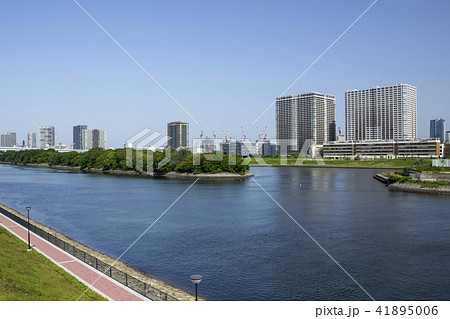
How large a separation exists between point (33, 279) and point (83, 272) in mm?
2624

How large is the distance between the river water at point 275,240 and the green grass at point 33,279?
16.8 ft

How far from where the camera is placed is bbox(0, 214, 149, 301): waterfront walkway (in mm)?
15233

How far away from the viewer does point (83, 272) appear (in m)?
18.0

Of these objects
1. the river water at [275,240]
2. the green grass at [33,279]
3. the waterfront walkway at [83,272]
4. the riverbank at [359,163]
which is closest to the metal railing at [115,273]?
the waterfront walkway at [83,272]

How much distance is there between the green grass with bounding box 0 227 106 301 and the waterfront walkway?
1.46 feet

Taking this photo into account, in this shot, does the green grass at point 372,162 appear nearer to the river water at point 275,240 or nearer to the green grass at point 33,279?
the river water at point 275,240

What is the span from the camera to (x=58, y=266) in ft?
61.2

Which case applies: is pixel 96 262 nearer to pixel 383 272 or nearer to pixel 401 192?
pixel 383 272

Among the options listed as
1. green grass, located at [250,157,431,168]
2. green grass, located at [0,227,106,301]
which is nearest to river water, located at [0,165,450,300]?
green grass, located at [0,227,106,301]

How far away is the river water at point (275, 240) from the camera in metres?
18.9

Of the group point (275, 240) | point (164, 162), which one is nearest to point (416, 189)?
point (275, 240)

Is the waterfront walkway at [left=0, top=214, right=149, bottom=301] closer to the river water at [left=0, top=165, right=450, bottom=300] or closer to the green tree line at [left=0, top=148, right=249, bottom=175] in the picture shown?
the river water at [left=0, top=165, right=450, bottom=300]

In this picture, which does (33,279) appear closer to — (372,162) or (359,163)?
(372,162)

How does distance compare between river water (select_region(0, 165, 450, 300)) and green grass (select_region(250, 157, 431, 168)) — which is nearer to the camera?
river water (select_region(0, 165, 450, 300))
